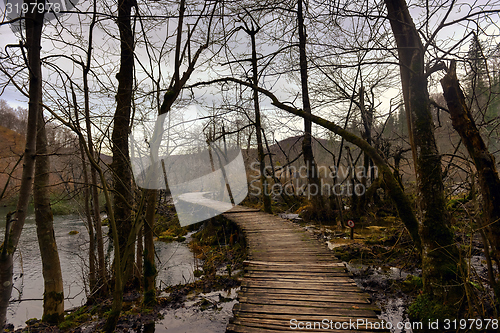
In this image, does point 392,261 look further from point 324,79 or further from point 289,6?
point 324,79

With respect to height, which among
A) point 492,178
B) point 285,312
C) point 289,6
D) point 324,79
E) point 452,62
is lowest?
point 285,312

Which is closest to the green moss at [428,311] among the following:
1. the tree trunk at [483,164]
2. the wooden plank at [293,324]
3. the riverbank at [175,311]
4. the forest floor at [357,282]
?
the forest floor at [357,282]

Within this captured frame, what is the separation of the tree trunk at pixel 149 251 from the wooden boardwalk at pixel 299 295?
59.0 inches

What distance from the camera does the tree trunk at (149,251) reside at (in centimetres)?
404

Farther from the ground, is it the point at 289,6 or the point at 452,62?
the point at 289,6

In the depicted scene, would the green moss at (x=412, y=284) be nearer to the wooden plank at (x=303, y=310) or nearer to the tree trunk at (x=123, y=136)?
the wooden plank at (x=303, y=310)

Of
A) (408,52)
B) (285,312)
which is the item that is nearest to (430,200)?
(408,52)

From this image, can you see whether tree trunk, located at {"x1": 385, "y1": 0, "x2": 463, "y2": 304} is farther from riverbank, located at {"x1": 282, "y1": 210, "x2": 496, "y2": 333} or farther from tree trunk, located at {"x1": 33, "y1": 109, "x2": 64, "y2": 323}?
tree trunk, located at {"x1": 33, "y1": 109, "x2": 64, "y2": 323}

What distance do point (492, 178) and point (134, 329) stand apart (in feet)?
17.8

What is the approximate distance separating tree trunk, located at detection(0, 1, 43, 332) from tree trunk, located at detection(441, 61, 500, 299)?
14.1 feet

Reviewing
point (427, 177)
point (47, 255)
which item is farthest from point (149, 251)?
point (427, 177)

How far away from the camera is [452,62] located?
340 cm

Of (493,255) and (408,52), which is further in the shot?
(408,52)

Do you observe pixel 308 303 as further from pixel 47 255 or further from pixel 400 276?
pixel 47 255
